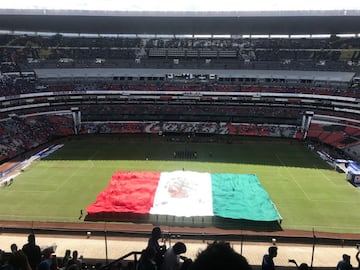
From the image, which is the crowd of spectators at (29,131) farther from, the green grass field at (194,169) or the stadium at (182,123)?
the green grass field at (194,169)

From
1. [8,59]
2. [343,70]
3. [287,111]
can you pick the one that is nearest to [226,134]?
[287,111]

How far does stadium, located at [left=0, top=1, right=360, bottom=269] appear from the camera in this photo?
27.1m

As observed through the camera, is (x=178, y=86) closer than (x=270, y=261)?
No

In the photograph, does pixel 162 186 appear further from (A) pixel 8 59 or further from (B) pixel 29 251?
(A) pixel 8 59

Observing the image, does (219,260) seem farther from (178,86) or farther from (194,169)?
(178,86)

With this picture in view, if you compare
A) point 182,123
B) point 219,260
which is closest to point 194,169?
point 182,123

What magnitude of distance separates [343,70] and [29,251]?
69.9m

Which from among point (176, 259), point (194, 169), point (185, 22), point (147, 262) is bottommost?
point (194, 169)

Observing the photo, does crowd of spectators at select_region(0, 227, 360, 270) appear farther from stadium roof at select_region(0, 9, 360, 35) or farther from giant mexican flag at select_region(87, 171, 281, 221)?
stadium roof at select_region(0, 9, 360, 35)

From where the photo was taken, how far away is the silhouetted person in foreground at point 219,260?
222 cm

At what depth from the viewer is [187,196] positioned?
28.2 m

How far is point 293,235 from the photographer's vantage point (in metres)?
23.9

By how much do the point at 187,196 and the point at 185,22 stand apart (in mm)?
45634

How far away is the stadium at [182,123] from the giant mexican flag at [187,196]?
0.15 metres
